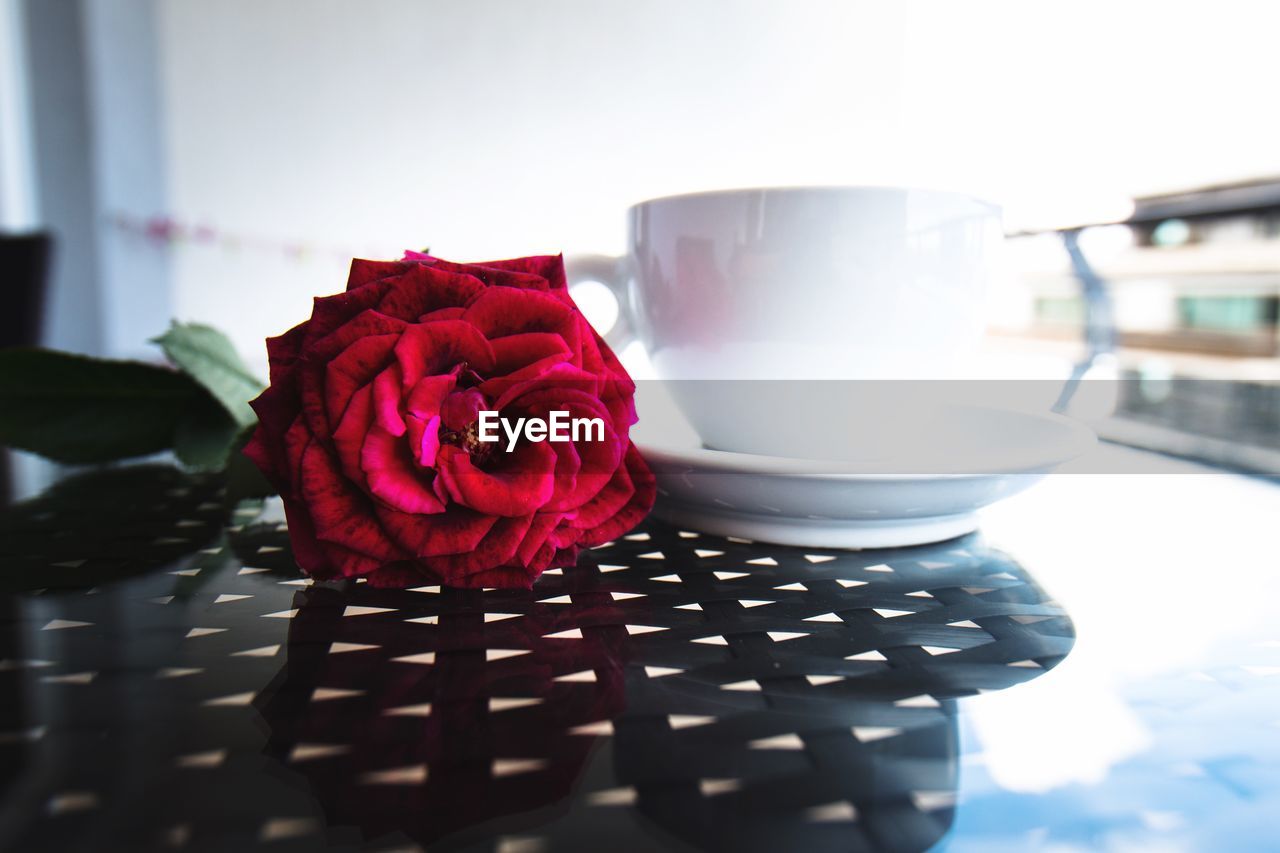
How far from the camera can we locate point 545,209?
9.56ft

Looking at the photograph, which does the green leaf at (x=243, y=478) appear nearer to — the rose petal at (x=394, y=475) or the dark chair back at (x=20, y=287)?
the rose petal at (x=394, y=475)

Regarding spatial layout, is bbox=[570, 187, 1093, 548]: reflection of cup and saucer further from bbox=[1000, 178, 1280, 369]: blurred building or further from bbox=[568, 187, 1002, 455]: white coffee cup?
bbox=[1000, 178, 1280, 369]: blurred building

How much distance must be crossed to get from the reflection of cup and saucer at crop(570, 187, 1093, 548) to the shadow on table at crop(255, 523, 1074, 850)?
0.02 meters

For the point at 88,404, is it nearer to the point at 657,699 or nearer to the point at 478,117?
the point at 657,699

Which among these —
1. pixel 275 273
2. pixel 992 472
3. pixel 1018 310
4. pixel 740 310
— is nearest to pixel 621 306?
pixel 740 310

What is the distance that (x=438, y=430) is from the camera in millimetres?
211

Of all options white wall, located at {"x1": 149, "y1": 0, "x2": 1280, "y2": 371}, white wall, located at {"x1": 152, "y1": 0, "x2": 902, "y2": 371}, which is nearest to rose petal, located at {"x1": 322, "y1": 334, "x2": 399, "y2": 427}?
white wall, located at {"x1": 152, "y1": 0, "x2": 902, "y2": 371}

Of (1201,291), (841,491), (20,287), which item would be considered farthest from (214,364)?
(1201,291)

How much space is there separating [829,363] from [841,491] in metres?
0.07

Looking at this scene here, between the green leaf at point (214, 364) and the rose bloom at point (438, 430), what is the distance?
0.12 m

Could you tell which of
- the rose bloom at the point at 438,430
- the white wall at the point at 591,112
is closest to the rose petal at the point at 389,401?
the rose bloom at the point at 438,430

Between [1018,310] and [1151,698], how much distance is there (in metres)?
4.03

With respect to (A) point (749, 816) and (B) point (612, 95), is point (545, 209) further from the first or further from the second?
(A) point (749, 816)

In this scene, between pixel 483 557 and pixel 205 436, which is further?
pixel 205 436
